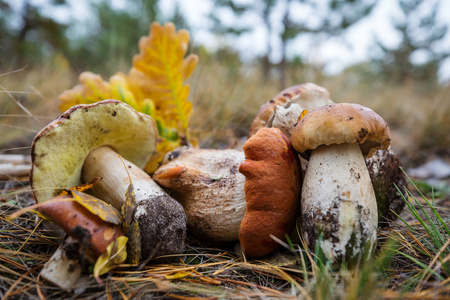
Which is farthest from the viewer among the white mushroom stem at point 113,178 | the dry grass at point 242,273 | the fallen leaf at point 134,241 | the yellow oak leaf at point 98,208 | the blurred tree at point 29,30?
the blurred tree at point 29,30

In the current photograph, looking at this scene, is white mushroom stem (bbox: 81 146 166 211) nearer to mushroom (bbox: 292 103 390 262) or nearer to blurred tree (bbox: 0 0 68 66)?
mushroom (bbox: 292 103 390 262)

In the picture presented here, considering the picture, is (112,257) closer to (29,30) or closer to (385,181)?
(385,181)

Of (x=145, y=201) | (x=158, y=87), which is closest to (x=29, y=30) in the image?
(x=158, y=87)

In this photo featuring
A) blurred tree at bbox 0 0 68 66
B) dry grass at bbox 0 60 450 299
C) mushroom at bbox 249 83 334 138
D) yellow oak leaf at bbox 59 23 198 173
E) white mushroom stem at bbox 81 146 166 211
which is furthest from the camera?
blurred tree at bbox 0 0 68 66

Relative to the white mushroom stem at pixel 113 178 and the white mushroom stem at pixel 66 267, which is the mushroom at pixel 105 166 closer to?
A: the white mushroom stem at pixel 113 178

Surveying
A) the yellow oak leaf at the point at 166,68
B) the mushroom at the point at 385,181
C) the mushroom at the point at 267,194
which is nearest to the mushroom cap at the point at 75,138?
the yellow oak leaf at the point at 166,68

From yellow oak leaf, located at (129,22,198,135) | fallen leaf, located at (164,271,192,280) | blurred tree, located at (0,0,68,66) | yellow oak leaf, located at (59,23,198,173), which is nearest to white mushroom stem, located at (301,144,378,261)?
fallen leaf, located at (164,271,192,280)

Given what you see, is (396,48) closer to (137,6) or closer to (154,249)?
(137,6)
